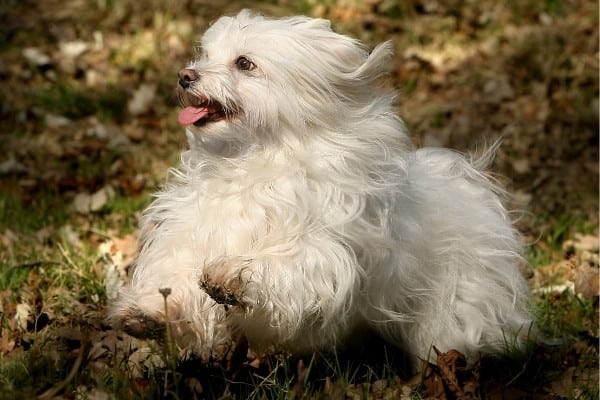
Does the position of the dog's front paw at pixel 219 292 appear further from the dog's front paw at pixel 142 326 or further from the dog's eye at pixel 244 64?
the dog's eye at pixel 244 64

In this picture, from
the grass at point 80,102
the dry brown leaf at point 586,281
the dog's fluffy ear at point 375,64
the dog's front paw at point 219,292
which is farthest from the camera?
the grass at point 80,102

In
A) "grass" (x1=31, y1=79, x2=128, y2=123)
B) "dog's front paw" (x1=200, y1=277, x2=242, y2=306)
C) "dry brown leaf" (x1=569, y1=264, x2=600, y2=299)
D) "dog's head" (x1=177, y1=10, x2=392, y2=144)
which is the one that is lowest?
"dry brown leaf" (x1=569, y1=264, x2=600, y2=299)

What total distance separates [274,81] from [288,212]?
1.59 ft

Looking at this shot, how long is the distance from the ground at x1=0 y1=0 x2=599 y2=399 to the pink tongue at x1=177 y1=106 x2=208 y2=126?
0.85 m

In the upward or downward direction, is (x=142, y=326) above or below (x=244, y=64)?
below

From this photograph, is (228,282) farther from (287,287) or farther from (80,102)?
(80,102)

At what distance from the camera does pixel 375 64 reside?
345cm

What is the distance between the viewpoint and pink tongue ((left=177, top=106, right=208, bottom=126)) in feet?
10.9

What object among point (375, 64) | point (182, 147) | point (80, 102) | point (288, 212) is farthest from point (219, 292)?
point (80, 102)

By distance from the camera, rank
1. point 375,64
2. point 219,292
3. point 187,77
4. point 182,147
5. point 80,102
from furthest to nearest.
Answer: point 80,102 < point 182,147 < point 375,64 < point 187,77 < point 219,292

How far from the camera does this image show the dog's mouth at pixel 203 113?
332cm

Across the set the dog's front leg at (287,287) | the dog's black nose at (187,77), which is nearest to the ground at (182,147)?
the dog's front leg at (287,287)

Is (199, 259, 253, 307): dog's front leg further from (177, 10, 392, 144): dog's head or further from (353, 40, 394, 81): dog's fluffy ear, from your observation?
(353, 40, 394, 81): dog's fluffy ear

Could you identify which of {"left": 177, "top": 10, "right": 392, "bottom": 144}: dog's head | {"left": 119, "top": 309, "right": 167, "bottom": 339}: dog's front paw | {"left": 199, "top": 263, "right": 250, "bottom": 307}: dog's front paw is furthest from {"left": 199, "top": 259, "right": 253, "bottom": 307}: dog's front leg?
{"left": 177, "top": 10, "right": 392, "bottom": 144}: dog's head
